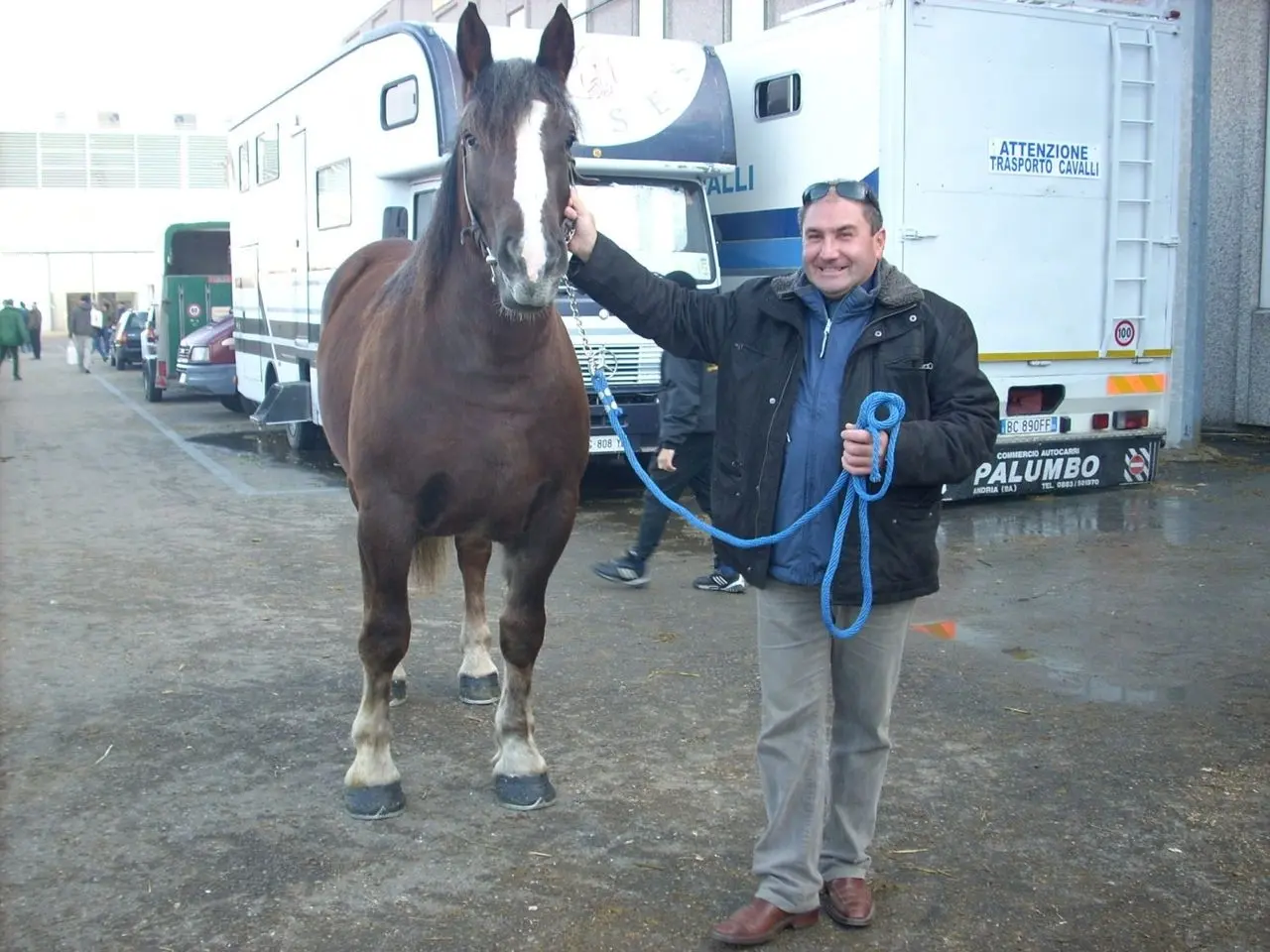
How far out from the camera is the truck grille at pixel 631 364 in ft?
31.8

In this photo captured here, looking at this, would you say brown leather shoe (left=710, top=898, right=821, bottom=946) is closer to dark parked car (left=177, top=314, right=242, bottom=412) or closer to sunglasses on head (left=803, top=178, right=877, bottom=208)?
sunglasses on head (left=803, top=178, right=877, bottom=208)

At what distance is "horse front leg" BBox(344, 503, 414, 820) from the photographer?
4.05 metres

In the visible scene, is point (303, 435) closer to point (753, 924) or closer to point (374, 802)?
point (374, 802)

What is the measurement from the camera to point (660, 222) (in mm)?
9867

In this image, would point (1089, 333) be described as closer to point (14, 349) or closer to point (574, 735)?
point (574, 735)

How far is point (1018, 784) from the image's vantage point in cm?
430

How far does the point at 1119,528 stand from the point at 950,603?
2.62 m

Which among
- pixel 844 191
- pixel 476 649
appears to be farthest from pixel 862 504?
pixel 476 649

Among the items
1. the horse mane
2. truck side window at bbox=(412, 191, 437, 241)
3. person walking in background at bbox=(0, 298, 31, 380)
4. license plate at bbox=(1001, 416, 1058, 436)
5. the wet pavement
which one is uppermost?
truck side window at bbox=(412, 191, 437, 241)

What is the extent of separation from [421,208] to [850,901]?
7.64 meters

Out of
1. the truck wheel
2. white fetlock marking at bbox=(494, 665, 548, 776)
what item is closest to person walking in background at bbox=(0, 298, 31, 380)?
the truck wheel

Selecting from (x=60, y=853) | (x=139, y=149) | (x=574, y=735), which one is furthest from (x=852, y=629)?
(x=139, y=149)

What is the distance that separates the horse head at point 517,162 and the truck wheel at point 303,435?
32.8 ft

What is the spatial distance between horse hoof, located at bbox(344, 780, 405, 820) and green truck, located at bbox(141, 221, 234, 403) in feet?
51.6
